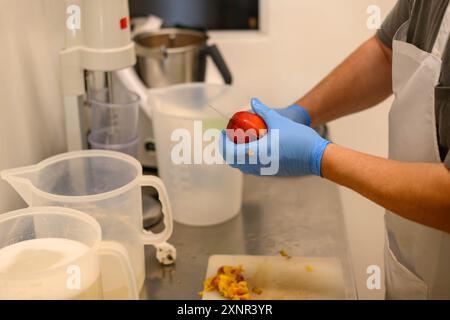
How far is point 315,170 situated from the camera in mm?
1030

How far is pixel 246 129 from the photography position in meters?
1.08

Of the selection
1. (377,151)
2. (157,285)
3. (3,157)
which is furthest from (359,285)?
(3,157)

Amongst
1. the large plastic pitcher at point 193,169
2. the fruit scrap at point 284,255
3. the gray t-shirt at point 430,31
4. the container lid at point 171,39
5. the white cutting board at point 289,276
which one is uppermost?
the gray t-shirt at point 430,31

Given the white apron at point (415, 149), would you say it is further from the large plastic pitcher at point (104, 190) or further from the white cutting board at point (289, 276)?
the large plastic pitcher at point (104, 190)

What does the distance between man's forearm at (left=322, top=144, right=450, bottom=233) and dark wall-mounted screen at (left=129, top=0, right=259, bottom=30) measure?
1182 millimetres

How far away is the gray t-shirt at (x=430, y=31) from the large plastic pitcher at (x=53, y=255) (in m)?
0.49

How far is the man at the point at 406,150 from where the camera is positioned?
2.95 feet

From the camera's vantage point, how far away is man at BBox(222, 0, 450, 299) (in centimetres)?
90

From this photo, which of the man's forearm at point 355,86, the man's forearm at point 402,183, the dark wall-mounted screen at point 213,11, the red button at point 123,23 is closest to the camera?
the man's forearm at point 402,183

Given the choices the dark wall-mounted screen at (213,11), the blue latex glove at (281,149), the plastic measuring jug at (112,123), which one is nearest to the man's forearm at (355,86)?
the blue latex glove at (281,149)

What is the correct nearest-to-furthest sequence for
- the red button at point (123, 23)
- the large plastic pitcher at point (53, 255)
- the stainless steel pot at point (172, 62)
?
the large plastic pitcher at point (53, 255)
the red button at point (123, 23)
the stainless steel pot at point (172, 62)

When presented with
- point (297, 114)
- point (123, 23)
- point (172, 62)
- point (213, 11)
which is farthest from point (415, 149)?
point (213, 11)
